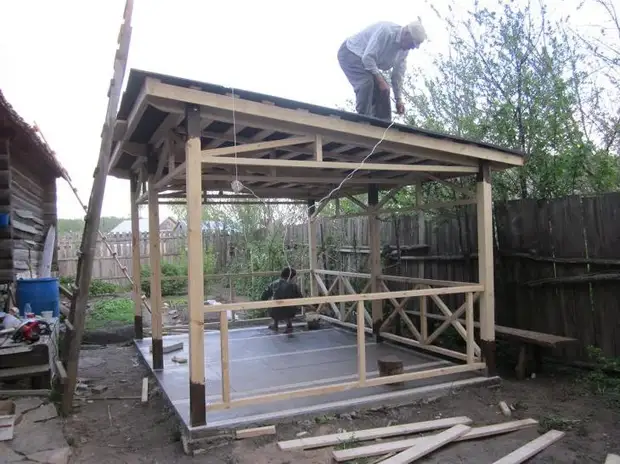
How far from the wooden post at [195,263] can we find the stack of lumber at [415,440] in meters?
0.80

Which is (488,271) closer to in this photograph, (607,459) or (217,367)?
(607,459)

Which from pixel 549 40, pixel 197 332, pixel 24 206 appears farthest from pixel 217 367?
pixel 549 40

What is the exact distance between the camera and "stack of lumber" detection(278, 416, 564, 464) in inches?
151

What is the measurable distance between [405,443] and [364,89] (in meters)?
4.15

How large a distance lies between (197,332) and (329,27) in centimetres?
815

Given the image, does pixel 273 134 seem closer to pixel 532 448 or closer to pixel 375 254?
pixel 375 254

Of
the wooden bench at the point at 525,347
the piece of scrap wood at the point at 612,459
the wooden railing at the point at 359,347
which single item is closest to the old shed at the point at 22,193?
the wooden railing at the point at 359,347

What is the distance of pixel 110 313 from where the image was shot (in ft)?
35.3

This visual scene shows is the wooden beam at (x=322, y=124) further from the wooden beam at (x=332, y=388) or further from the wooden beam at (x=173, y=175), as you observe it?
the wooden beam at (x=332, y=388)

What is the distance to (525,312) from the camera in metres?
6.11

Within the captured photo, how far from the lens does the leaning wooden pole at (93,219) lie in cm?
433

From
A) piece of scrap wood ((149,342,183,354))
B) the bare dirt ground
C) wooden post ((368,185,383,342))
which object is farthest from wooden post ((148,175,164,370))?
wooden post ((368,185,383,342))

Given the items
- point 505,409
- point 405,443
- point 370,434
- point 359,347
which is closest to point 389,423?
point 370,434

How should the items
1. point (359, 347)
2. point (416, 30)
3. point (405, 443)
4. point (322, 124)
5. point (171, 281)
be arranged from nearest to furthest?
point (405, 443), point (322, 124), point (359, 347), point (416, 30), point (171, 281)
